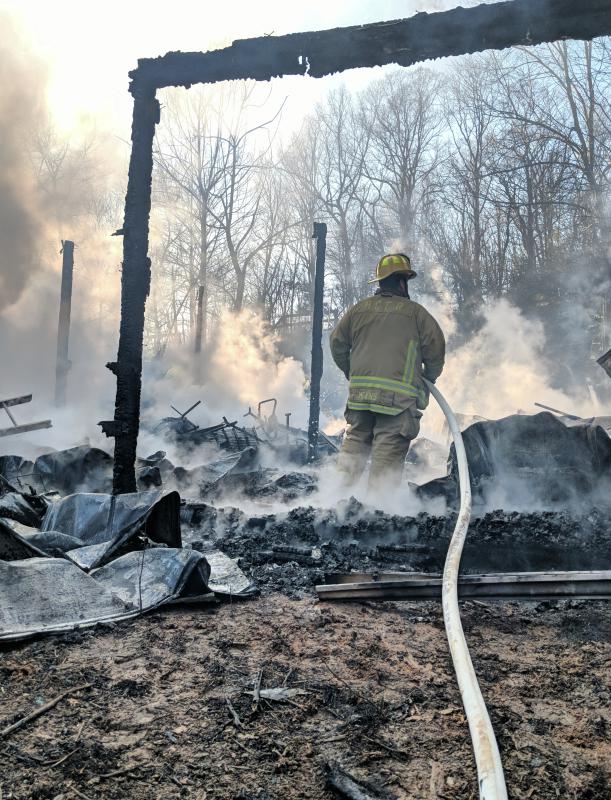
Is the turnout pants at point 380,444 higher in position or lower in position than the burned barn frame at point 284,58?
lower

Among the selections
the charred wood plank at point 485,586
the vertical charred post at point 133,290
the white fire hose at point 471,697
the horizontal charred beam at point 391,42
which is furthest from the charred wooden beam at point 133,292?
the white fire hose at point 471,697

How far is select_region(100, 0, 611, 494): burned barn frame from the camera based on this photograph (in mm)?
4051

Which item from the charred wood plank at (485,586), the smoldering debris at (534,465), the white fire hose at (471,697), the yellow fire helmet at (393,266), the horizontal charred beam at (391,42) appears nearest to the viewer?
the white fire hose at (471,697)

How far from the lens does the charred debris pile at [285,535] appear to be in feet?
9.94

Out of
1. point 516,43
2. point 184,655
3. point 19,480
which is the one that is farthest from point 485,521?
point 19,480

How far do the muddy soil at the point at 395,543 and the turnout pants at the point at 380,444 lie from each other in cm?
77

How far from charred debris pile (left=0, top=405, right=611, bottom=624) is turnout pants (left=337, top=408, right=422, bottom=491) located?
0.91 ft

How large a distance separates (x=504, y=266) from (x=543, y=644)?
22.9 meters

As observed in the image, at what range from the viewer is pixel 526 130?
2047 cm

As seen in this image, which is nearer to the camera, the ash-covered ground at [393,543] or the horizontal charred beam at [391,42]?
the ash-covered ground at [393,543]

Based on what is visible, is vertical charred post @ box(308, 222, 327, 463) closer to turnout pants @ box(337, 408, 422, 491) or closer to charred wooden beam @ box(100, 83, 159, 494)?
turnout pants @ box(337, 408, 422, 491)

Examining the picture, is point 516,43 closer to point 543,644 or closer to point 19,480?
point 543,644

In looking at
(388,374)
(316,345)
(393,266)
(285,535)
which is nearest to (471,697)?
(285,535)

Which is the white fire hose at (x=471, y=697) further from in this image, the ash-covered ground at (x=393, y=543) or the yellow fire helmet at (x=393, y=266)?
the yellow fire helmet at (x=393, y=266)
